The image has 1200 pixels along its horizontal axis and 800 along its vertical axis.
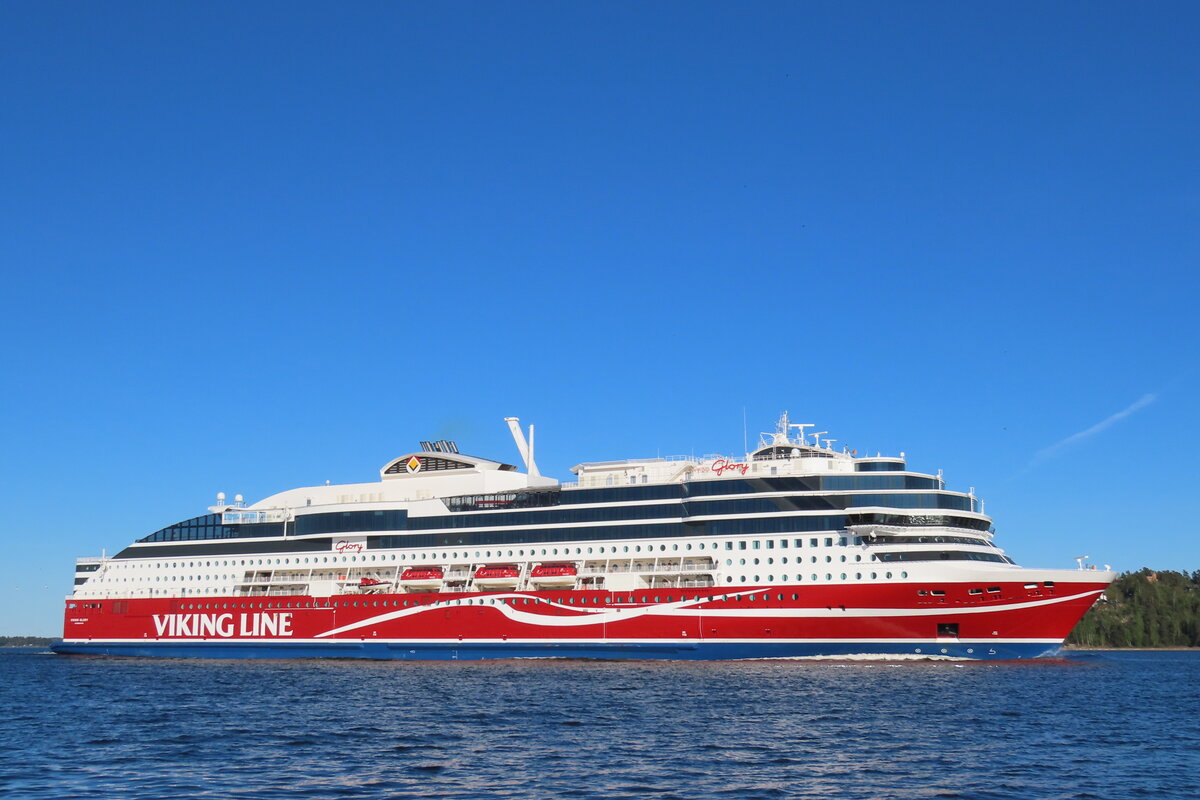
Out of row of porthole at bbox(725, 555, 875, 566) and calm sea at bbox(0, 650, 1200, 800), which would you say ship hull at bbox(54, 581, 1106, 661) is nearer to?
row of porthole at bbox(725, 555, 875, 566)

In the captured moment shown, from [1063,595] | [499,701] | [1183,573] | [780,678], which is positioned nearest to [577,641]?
[780,678]

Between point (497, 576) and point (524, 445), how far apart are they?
11069 millimetres

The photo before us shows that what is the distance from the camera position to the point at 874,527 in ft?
180

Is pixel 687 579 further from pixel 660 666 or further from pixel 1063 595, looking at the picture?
pixel 1063 595

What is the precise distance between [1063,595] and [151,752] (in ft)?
139

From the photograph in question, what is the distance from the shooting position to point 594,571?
61.8 meters

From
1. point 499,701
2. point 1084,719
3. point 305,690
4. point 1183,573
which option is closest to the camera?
point 1084,719

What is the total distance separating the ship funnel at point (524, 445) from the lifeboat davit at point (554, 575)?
28.8ft

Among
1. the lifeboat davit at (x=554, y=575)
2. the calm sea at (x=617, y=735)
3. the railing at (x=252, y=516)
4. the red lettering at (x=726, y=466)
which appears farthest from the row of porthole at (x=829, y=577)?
the railing at (x=252, y=516)

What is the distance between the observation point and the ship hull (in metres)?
53.2

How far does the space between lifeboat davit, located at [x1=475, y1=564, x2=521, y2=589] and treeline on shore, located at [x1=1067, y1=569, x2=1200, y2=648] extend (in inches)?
3206

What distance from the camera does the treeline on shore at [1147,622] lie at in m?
118

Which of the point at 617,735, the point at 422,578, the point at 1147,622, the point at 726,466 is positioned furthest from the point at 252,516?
the point at 1147,622

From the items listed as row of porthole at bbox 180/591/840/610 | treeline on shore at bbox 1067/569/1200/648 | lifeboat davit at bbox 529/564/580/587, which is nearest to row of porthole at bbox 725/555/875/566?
row of porthole at bbox 180/591/840/610
